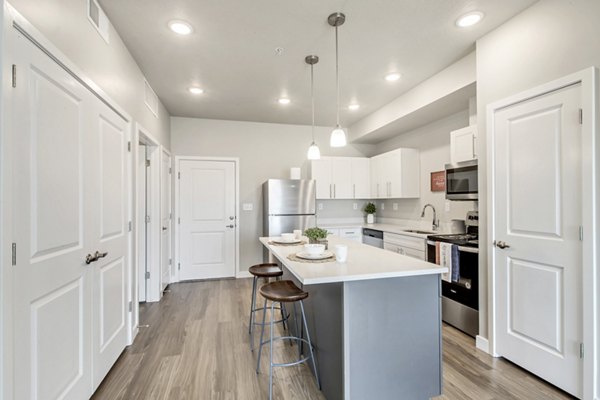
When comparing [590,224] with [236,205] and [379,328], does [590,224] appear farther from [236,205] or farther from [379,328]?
[236,205]

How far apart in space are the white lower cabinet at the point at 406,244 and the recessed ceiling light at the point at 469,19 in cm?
216

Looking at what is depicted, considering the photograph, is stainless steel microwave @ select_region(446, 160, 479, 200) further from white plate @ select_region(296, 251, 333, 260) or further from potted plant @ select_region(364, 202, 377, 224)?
potted plant @ select_region(364, 202, 377, 224)

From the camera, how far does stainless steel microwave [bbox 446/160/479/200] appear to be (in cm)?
297

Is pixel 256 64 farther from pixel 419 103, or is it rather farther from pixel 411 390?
pixel 411 390

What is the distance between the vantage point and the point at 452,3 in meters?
2.11

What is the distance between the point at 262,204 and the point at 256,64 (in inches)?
102

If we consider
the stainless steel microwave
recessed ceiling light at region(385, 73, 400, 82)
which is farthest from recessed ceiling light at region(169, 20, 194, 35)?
the stainless steel microwave

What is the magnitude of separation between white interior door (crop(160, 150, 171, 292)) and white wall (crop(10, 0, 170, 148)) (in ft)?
3.78

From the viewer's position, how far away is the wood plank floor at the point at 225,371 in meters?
1.98

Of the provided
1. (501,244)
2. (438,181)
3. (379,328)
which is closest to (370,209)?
(438,181)

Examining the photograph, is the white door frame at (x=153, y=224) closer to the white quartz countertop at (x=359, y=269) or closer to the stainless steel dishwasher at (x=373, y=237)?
the white quartz countertop at (x=359, y=269)

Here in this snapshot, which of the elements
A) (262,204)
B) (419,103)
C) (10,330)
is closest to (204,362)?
(10,330)

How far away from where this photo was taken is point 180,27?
2.37 m

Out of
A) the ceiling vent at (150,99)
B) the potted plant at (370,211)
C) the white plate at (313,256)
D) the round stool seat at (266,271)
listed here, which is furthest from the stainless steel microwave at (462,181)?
the ceiling vent at (150,99)
